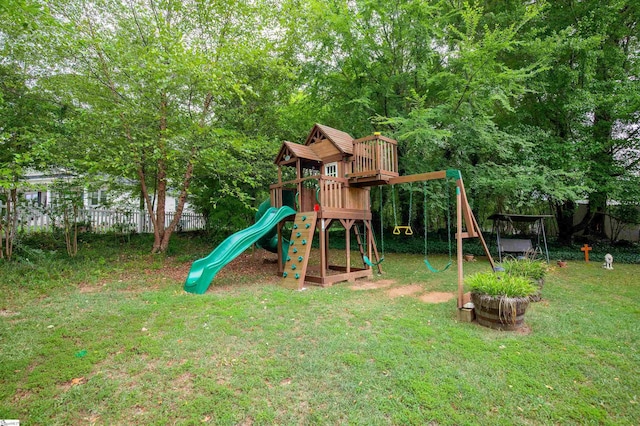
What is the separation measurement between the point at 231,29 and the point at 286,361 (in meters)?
10.6

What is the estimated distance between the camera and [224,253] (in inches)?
294

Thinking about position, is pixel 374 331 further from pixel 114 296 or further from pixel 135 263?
pixel 135 263

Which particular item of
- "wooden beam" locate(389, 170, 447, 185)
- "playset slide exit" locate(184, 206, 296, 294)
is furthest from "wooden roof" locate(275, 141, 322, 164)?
"wooden beam" locate(389, 170, 447, 185)

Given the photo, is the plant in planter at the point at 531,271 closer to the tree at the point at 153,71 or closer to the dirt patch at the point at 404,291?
the dirt patch at the point at 404,291

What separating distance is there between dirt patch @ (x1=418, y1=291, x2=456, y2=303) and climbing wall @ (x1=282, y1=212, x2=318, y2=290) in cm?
264

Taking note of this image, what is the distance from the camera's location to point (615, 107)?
10344 mm

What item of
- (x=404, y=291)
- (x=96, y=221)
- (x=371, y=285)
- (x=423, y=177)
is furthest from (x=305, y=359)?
(x=96, y=221)

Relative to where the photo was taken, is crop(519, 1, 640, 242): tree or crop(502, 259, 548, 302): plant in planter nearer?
crop(502, 259, 548, 302): plant in planter

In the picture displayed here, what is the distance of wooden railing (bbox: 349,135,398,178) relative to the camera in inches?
307

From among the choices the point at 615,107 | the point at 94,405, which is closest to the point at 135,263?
the point at 94,405

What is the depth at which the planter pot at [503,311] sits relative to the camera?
452cm

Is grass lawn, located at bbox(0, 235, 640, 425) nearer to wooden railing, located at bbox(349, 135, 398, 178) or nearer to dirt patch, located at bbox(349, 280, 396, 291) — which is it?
dirt patch, located at bbox(349, 280, 396, 291)

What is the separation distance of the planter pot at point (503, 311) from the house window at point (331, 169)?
4937 mm

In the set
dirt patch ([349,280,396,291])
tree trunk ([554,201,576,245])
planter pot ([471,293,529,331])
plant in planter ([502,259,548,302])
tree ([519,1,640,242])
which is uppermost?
tree ([519,1,640,242])
